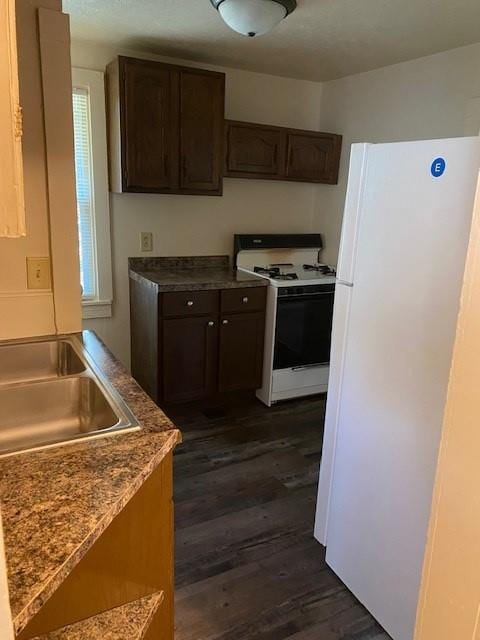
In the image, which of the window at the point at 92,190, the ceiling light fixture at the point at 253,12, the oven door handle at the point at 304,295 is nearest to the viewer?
the ceiling light fixture at the point at 253,12

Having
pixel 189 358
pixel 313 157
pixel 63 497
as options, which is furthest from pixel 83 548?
pixel 313 157

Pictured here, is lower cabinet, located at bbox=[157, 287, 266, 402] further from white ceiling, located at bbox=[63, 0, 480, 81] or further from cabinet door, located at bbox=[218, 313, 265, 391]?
white ceiling, located at bbox=[63, 0, 480, 81]

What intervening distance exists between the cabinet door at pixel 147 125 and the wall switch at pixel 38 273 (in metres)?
1.40

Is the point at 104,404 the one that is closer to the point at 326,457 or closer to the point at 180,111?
the point at 326,457

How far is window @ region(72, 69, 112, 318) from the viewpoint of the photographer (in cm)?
299

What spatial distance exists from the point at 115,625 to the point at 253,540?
1.26 m

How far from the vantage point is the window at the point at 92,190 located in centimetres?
299

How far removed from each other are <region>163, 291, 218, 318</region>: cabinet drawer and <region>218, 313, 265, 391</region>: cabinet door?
0.14m

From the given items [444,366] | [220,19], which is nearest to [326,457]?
[444,366]

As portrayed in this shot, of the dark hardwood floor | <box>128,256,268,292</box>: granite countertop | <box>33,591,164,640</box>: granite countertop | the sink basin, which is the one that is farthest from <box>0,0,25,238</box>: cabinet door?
<box>128,256,268,292</box>: granite countertop

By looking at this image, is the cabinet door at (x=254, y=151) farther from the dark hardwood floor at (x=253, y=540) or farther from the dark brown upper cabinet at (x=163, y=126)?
the dark hardwood floor at (x=253, y=540)

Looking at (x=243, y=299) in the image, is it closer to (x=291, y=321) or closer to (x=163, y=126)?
(x=291, y=321)

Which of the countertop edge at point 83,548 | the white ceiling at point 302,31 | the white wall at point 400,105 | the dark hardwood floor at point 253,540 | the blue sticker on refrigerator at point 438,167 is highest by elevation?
the white ceiling at point 302,31

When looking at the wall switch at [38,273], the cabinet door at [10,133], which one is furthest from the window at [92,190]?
the cabinet door at [10,133]
